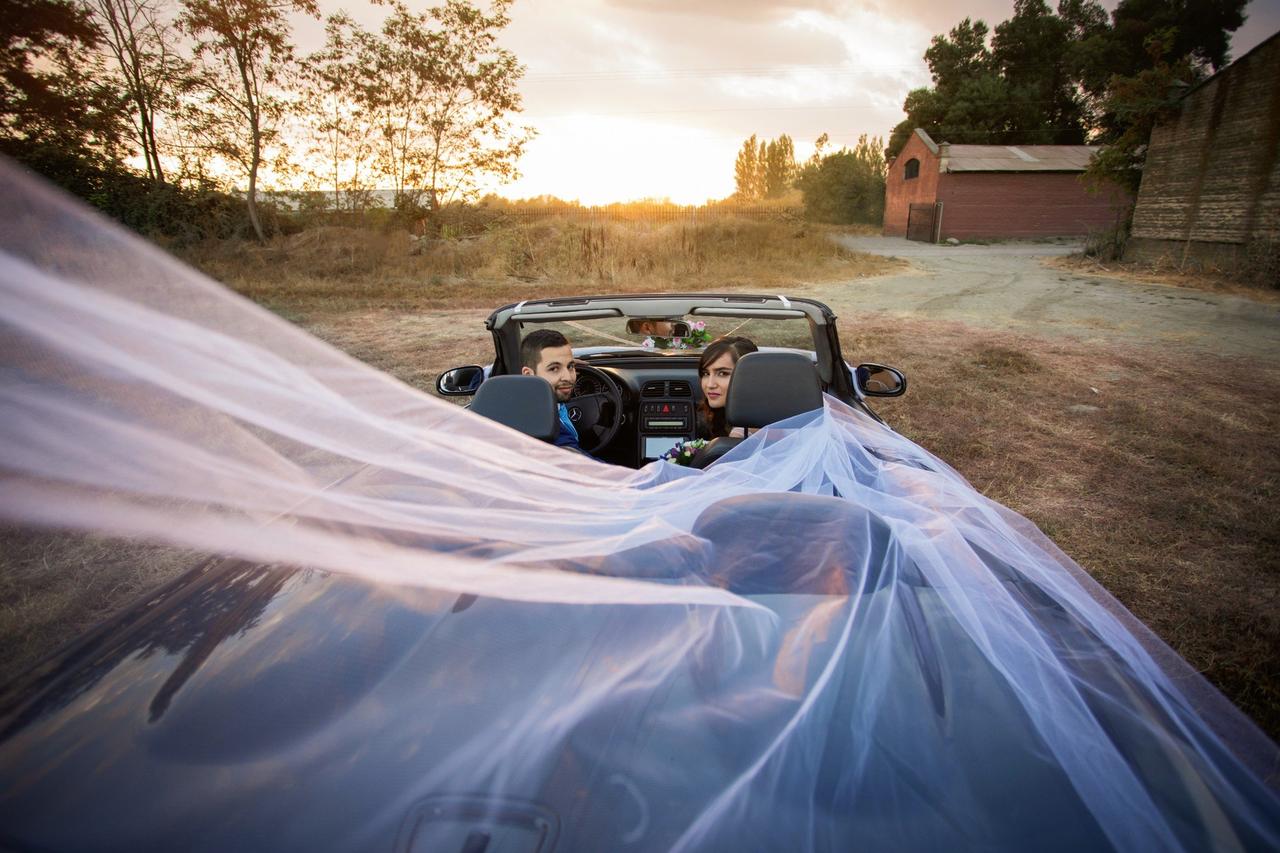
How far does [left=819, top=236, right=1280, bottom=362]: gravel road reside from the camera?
1024cm

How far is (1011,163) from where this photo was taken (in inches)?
1326

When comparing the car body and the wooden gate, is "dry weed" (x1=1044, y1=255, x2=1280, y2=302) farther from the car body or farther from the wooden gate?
the car body

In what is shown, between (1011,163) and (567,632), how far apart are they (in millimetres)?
39909

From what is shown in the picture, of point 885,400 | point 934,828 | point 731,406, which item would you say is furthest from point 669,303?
point 885,400

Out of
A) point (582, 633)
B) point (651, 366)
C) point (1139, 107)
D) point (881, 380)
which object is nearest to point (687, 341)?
point (651, 366)

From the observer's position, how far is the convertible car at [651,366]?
3.19 metres

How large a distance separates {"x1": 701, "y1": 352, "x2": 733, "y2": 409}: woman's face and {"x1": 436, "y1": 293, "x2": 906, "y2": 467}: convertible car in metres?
0.22

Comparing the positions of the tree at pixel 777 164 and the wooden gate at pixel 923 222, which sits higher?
the tree at pixel 777 164

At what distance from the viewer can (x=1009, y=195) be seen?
33.7 metres

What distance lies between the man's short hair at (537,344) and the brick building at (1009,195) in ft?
117

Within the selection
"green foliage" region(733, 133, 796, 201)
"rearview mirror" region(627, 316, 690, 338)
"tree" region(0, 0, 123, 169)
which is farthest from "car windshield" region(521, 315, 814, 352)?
"green foliage" region(733, 133, 796, 201)

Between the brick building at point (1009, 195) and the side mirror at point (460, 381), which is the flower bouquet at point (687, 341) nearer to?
Result: the side mirror at point (460, 381)

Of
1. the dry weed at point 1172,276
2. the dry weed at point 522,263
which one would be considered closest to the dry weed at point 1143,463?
the dry weed at point 1172,276

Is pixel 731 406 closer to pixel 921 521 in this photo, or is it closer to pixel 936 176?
pixel 921 521
